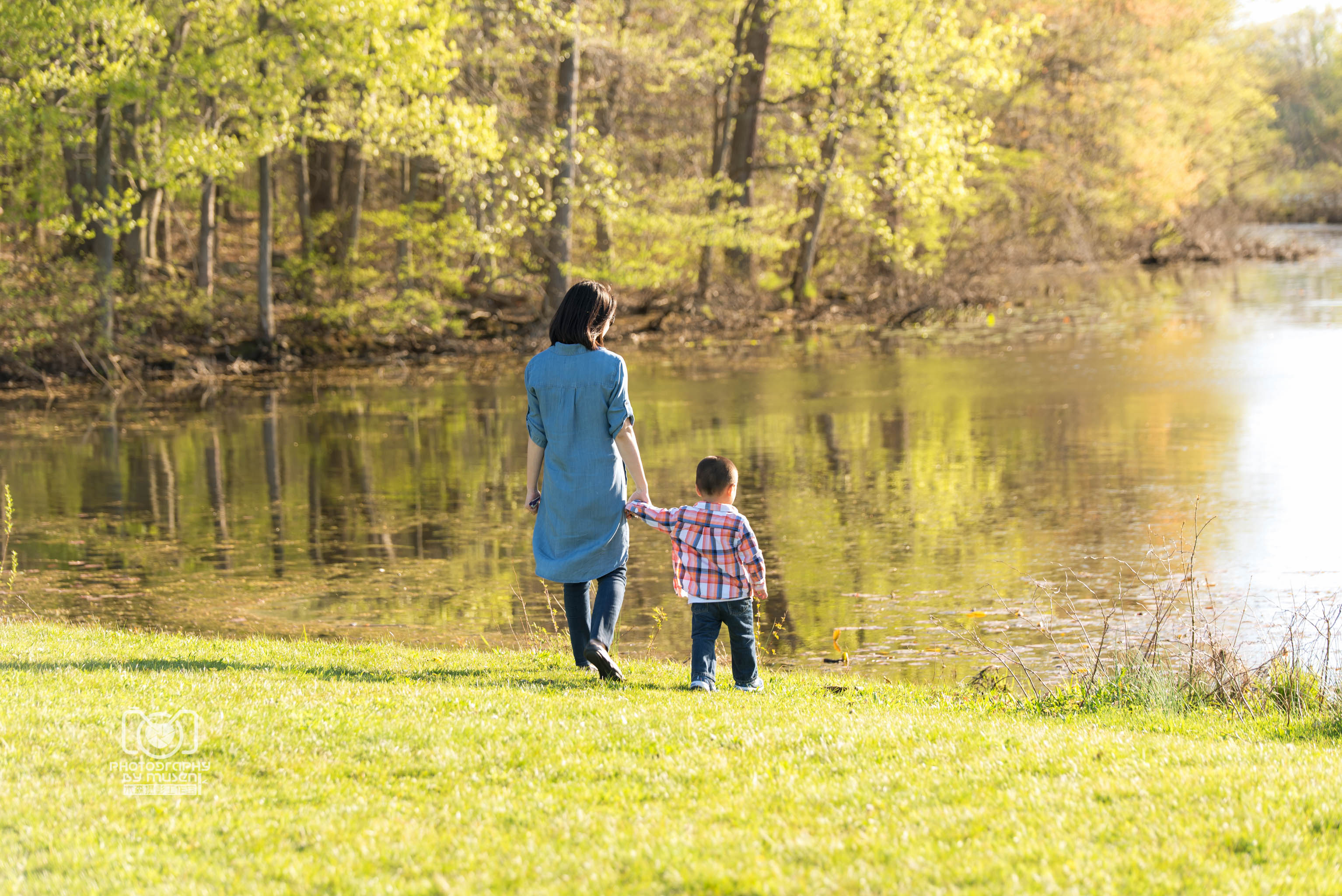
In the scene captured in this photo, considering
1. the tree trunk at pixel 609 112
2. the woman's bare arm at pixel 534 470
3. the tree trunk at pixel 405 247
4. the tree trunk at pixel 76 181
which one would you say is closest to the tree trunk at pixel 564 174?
the tree trunk at pixel 609 112

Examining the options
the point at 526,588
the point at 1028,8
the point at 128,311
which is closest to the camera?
the point at 526,588

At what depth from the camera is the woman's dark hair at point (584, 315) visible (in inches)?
257

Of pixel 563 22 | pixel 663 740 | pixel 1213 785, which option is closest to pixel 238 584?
pixel 663 740

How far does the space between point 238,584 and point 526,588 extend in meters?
2.47

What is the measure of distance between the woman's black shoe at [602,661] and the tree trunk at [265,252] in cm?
2007

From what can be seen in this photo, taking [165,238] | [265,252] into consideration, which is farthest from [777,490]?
[165,238]

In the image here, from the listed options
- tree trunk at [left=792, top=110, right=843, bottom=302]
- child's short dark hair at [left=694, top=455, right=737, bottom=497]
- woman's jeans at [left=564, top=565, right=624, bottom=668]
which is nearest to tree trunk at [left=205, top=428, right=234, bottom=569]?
woman's jeans at [left=564, top=565, right=624, bottom=668]

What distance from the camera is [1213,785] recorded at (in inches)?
183

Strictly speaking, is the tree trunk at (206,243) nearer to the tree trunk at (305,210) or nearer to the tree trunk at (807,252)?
the tree trunk at (305,210)

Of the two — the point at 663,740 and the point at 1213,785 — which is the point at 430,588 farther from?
the point at 1213,785

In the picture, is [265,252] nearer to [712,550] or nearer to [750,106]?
[750,106]

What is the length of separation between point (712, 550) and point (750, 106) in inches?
1079

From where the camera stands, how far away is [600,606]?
678 centimetres

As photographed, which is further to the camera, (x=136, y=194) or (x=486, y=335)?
(x=486, y=335)
